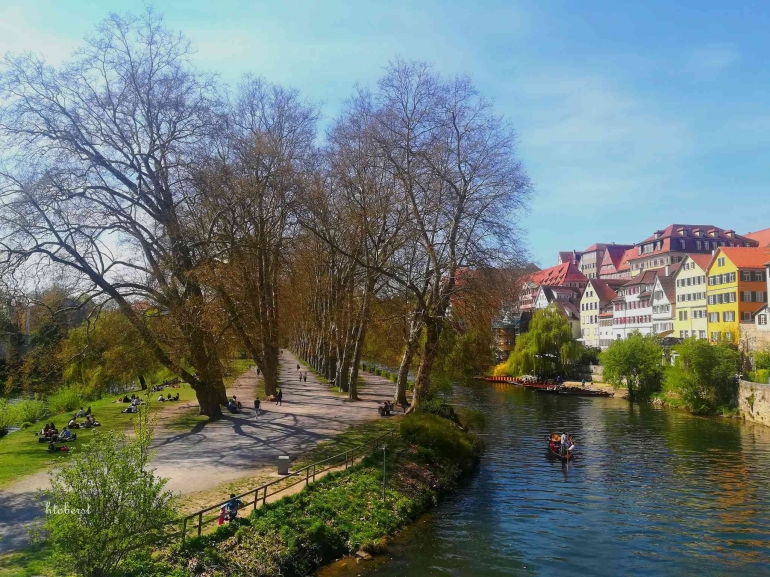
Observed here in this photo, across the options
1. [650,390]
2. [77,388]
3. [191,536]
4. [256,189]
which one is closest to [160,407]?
[77,388]

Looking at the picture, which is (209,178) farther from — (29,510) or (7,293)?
(29,510)

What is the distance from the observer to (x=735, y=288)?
68.2 m

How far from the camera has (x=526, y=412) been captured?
5459 cm

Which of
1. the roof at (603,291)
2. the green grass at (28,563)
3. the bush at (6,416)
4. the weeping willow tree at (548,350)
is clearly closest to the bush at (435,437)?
the green grass at (28,563)

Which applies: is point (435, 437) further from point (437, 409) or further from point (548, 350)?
point (548, 350)

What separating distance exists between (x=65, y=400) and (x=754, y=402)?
52578 mm

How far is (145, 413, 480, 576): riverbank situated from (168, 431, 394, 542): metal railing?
385mm

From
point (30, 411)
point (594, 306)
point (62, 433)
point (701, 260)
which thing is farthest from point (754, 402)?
point (594, 306)

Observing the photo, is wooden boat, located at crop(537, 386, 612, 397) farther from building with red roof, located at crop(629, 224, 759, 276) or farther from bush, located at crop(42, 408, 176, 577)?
bush, located at crop(42, 408, 176, 577)

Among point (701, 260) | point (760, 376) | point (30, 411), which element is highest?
point (701, 260)

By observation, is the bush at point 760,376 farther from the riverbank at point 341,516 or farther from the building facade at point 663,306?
the riverbank at point 341,516

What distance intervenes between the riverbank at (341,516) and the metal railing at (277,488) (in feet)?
1.26

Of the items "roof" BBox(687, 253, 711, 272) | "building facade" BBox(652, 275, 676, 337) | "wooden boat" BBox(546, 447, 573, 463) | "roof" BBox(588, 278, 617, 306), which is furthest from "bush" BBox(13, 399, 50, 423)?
"roof" BBox(588, 278, 617, 306)

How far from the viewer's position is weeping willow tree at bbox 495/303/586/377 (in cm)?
8438
